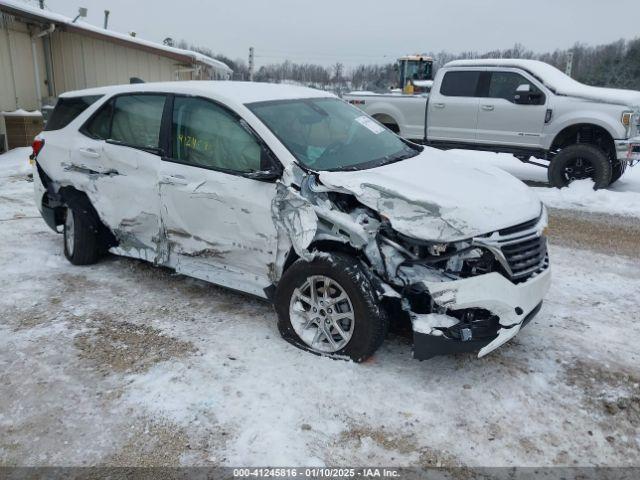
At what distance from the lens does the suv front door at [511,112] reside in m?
9.40

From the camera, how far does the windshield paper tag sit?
15.3 feet

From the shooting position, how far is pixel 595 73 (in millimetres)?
49625

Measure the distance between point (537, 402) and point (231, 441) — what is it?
180cm

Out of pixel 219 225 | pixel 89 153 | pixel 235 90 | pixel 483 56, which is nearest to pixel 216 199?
pixel 219 225

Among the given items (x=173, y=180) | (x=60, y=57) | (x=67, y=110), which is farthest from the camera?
(x=60, y=57)

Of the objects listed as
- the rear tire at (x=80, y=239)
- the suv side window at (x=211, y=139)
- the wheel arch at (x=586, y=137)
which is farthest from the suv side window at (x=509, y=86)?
the rear tire at (x=80, y=239)

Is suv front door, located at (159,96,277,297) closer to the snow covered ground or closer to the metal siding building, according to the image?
the snow covered ground

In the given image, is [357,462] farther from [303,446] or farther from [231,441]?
[231,441]

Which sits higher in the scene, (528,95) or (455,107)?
(528,95)

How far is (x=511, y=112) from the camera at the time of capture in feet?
31.7

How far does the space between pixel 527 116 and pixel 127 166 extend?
738cm

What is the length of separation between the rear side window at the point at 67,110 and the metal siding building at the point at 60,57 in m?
8.47

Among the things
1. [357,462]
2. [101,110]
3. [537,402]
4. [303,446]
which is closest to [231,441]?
[303,446]

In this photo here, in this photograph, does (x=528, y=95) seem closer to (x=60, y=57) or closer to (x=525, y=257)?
(x=525, y=257)
